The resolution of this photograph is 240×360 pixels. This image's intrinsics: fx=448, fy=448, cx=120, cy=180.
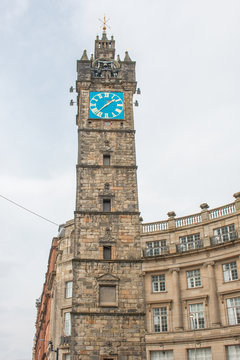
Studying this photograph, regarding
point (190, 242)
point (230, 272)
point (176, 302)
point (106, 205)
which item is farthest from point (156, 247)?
point (106, 205)

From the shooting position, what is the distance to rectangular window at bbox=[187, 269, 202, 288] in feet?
145

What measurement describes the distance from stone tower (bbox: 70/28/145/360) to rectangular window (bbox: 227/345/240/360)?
1227cm

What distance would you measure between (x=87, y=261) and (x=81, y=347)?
235 inches

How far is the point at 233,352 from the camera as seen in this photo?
39250 mm

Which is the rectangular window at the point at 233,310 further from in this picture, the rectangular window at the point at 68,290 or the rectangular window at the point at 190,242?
the rectangular window at the point at 68,290

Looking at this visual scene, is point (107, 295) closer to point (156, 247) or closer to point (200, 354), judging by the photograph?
point (200, 354)

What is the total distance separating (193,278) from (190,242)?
145 inches

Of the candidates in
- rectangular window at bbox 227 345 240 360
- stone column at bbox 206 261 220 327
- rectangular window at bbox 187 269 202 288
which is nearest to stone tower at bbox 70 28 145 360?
stone column at bbox 206 261 220 327

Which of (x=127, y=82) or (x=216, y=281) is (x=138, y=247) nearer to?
(x=216, y=281)

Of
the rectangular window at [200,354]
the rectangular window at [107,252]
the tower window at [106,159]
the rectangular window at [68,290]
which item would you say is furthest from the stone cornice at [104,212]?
the rectangular window at [200,354]

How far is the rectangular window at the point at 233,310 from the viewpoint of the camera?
4047cm

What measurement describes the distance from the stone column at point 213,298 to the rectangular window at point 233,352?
2.32 m

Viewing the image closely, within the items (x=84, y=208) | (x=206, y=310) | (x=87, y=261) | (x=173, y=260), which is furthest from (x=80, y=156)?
(x=206, y=310)

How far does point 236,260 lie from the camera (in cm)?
4219
